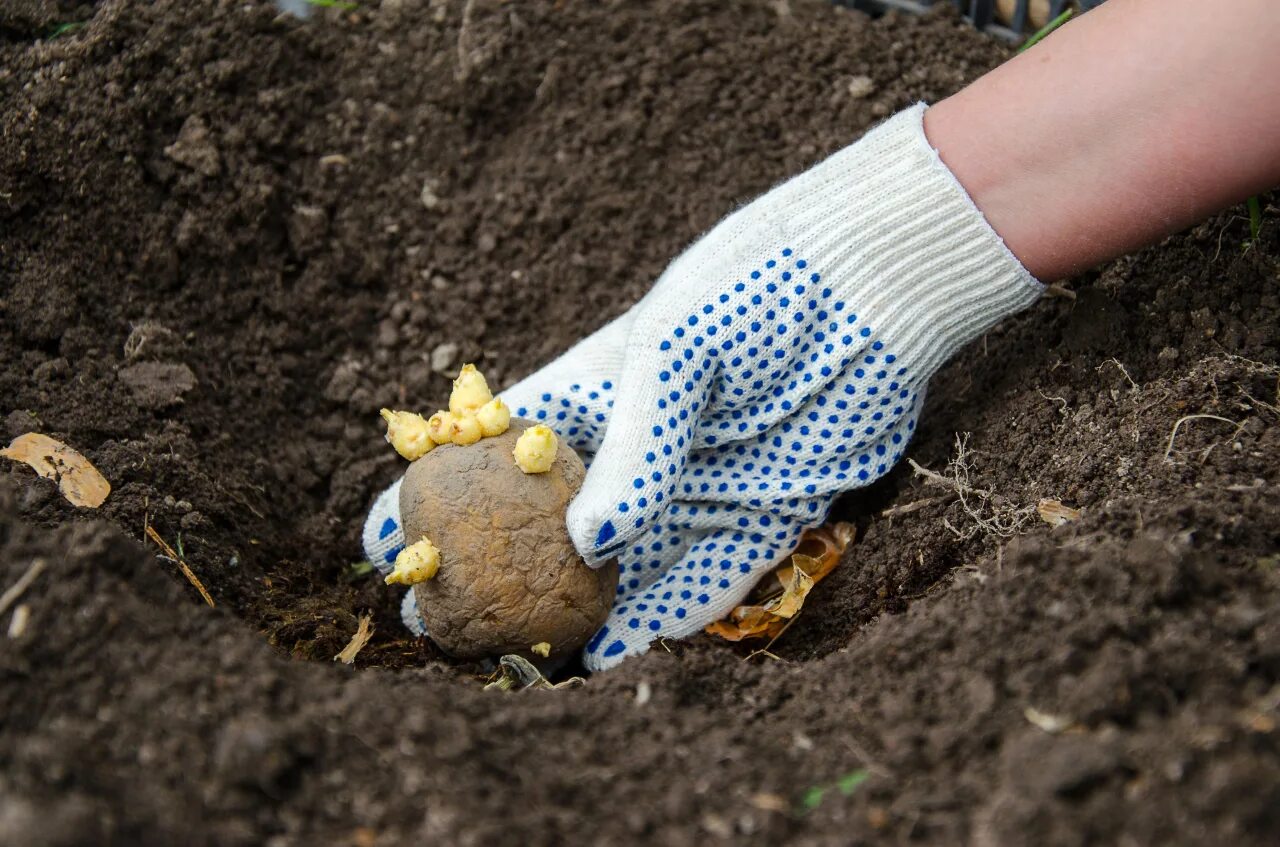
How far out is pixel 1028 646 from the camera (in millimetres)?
1604

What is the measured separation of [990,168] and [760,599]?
112 cm

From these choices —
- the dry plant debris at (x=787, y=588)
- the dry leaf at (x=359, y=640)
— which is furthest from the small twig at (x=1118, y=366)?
the dry leaf at (x=359, y=640)

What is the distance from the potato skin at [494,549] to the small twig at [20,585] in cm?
75

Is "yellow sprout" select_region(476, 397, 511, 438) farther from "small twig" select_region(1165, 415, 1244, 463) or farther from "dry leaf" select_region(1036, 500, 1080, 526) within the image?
"small twig" select_region(1165, 415, 1244, 463)

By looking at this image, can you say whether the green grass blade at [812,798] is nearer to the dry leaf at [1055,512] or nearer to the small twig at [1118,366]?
the dry leaf at [1055,512]

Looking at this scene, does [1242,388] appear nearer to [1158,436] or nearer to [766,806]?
[1158,436]

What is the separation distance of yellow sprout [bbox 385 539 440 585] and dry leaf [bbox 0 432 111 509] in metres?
0.67

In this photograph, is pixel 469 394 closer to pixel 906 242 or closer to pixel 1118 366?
pixel 906 242

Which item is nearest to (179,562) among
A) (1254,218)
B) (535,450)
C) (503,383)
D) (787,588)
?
(535,450)

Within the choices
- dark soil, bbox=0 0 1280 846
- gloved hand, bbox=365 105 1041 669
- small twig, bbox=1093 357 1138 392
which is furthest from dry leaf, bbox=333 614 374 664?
small twig, bbox=1093 357 1138 392

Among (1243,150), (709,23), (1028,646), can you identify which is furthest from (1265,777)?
(709,23)

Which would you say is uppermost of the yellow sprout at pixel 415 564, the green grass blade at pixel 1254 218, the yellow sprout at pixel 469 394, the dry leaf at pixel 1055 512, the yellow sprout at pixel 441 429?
the yellow sprout at pixel 469 394

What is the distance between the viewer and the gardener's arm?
81.3 inches

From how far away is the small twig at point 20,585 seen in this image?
165cm
